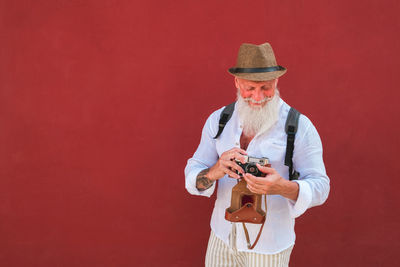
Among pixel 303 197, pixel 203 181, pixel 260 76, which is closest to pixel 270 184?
pixel 303 197

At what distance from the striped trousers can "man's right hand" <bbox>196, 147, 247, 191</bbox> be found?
30 centimetres

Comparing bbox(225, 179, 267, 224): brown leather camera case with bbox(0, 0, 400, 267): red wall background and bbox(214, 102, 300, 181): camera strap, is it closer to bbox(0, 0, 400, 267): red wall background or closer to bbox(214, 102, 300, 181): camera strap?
bbox(214, 102, 300, 181): camera strap

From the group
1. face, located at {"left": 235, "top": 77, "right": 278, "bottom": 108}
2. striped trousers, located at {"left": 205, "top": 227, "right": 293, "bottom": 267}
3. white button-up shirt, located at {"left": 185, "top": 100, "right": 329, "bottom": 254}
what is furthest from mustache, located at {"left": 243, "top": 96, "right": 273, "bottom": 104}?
striped trousers, located at {"left": 205, "top": 227, "right": 293, "bottom": 267}

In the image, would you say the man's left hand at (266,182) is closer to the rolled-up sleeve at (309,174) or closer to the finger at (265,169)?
the finger at (265,169)

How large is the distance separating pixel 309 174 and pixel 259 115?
1.26 feet

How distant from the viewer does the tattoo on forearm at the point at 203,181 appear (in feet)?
7.31

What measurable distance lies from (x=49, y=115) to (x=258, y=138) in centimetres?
151

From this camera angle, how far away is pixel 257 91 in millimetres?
2129

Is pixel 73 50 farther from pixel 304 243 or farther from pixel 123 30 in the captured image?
pixel 304 243

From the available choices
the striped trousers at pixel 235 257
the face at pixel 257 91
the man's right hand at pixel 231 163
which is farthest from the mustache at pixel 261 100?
the striped trousers at pixel 235 257

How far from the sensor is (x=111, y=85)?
9.45 feet

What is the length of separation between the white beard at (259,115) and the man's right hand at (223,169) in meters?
0.22

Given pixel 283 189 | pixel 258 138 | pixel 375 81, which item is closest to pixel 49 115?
pixel 258 138

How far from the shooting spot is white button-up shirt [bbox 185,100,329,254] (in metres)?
2.08
